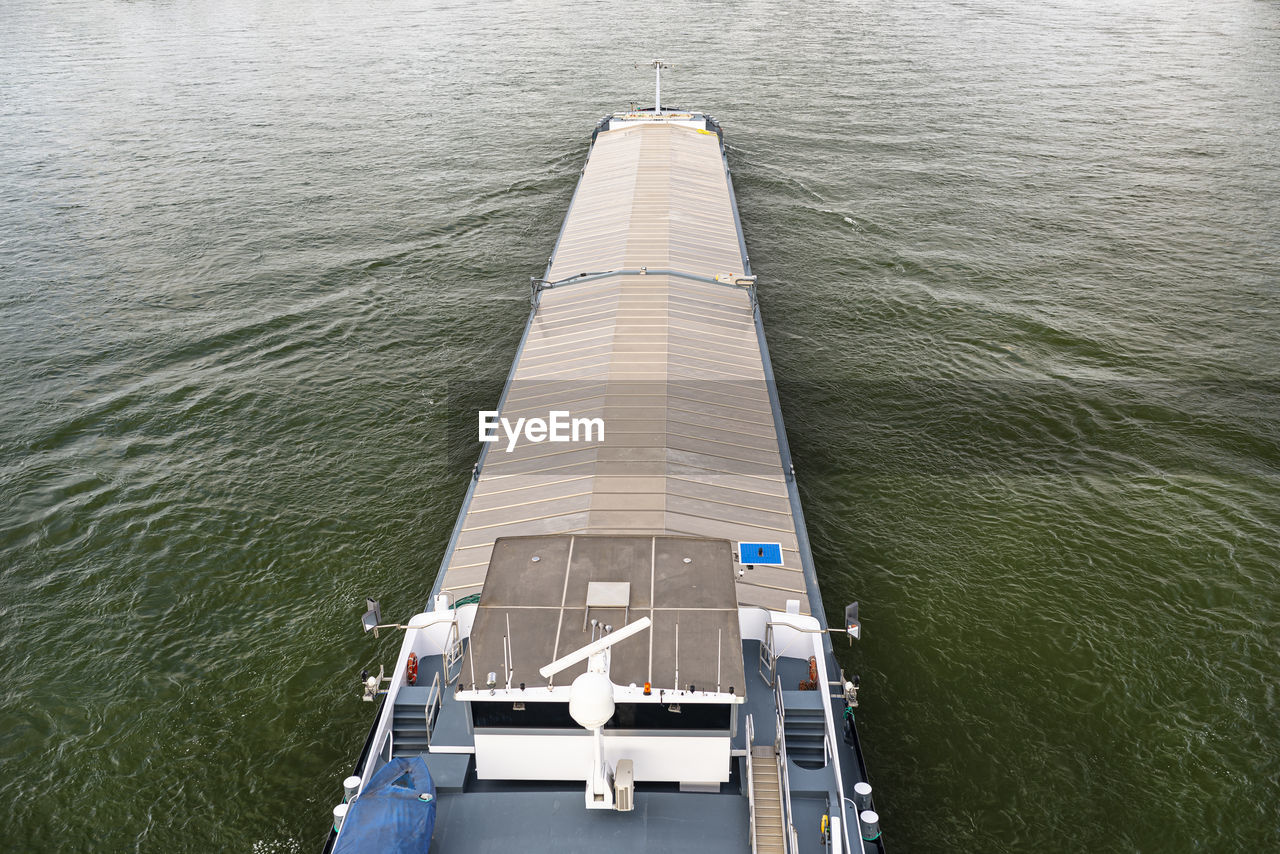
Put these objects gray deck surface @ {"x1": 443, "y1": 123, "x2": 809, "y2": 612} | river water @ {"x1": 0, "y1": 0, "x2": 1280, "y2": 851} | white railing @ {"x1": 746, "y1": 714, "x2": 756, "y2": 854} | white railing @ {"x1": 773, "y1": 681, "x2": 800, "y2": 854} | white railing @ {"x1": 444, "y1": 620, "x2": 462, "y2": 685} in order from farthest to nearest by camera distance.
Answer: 1. gray deck surface @ {"x1": 443, "y1": 123, "x2": 809, "y2": 612}
2. river water @ {"x1": 0, "y1": 0, "x2": 1280, "y2": 851}
3. white railing @ {"x1": 444, "y1": 620, "x2": 462, "y2": 685}
4. white railing @ {"x1": 746, "y1": 714, "x2": 756, "y2": 854}
5. white railing @ {"x1": 773, "y1": 681, "x2": 800, "y2": 854}

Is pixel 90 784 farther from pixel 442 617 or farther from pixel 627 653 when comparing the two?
pixel 627 653

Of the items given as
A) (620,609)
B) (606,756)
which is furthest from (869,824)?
(620,609)

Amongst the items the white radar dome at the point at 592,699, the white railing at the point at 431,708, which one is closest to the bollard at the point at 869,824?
the white radar dome at the point at 592,699

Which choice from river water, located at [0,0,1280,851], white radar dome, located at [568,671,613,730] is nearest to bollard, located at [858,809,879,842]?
river water, located at [0,0,1280,851]

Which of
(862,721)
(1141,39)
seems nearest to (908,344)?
(862,721)

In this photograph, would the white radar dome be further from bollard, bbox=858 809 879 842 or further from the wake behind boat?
bollard, bbox=858 809 879 842

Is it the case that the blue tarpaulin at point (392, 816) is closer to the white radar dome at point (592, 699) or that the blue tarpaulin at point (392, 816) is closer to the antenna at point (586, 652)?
the antenna at point (586, 652)
